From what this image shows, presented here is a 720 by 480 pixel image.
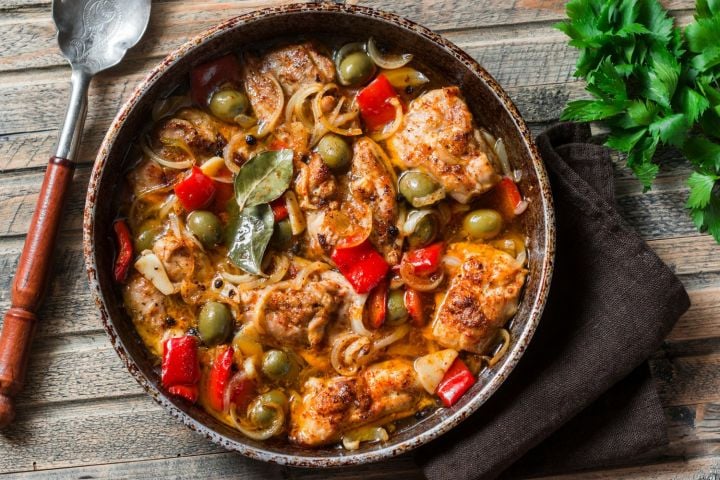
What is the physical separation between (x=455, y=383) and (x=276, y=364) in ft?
3.81

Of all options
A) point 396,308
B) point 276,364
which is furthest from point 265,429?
point 396,308

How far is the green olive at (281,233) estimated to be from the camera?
14.4 feet

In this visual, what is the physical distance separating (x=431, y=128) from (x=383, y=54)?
24.5 inches

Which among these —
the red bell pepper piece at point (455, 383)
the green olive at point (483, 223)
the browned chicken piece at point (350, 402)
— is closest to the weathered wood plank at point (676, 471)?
the red bell pepper piece at point (455, 383)

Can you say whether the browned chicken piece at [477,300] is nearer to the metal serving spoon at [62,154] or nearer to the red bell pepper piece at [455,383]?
the red bell pepper piece at [455,383]

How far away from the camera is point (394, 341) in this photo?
14.8 ft

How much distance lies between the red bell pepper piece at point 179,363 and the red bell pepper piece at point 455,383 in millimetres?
1577

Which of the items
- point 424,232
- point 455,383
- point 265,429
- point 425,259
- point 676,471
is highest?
point 424,232

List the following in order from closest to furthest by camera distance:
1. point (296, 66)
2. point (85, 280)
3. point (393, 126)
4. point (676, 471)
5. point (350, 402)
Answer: point (350, 402) → point (296, 66) → point (393, 126) → point (85, 280) → point (676, 471)

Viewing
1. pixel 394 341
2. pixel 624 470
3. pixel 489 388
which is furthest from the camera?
pixel 624 470

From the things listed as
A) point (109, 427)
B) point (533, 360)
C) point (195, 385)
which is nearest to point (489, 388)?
point (533, 360)

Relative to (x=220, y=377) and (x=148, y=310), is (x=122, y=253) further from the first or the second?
(x=220, y=377)

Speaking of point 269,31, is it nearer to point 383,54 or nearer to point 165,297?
point 383,54

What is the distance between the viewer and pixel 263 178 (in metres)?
4.33
